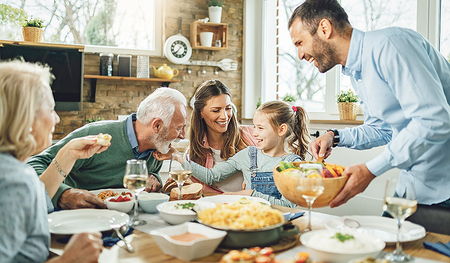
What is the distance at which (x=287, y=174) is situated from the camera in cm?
121

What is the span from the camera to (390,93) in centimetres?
148

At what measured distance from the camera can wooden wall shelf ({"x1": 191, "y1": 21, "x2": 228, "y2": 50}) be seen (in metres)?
4.78

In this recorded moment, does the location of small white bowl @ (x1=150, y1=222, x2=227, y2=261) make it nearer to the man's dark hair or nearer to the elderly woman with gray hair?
the elderly woman with gray hair

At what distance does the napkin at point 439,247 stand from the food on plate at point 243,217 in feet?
1.40

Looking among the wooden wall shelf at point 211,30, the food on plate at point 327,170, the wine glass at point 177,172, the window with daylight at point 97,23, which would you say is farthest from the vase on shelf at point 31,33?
the food on plate at point 327,170

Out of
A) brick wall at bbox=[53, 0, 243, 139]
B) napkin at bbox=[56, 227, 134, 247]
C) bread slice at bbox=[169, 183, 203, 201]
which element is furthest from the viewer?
brick wall at bbox=[53, 0, 243, 139]

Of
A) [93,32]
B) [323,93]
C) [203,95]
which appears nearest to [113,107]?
[93,32]

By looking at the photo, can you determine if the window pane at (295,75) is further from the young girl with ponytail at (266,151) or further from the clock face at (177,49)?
the young girl with ponytail at (266,151)

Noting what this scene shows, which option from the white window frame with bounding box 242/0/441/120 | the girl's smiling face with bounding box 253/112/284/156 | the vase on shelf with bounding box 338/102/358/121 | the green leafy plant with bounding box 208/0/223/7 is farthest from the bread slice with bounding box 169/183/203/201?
the green leafy plant with bounding box 208/0/223/7

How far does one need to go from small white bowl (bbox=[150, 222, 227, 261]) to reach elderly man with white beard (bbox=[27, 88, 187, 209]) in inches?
35.3

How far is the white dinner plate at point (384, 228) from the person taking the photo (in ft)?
3.63

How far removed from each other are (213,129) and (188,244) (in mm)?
1747

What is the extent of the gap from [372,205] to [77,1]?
4.11 meters

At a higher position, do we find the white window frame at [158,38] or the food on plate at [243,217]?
the white window frame at [158,38]
